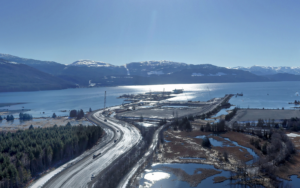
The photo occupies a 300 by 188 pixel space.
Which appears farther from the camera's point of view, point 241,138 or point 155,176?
point 241,138

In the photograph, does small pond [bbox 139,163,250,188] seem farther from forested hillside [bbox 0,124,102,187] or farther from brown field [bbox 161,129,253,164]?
forested hillside [bbox 0,124,102,187]

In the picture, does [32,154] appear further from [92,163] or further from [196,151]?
[196,151]

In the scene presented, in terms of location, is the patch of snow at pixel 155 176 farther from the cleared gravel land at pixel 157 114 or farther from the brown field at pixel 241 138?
the cleared gravel land at pixel 157 114

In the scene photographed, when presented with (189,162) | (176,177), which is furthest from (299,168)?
(176,177)

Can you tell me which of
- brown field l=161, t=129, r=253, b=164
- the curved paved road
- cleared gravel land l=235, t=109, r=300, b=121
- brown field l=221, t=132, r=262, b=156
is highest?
cleared gravel land l=235, t=109, r=300, b=121

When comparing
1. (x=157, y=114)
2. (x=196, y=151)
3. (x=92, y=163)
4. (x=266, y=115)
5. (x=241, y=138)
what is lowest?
(x=92, y=163)

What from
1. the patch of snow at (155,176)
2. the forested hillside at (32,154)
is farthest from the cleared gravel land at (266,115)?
the forested hillside at (32,154)

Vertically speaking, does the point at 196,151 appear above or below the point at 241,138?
below

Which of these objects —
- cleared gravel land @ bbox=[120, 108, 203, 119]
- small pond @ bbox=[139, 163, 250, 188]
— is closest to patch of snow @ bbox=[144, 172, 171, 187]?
small pond @ bbox=[139, 163, 250, 188]

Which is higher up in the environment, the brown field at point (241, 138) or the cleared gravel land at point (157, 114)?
the brown field at point (241, 138)

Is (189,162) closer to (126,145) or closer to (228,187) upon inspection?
(228,187)

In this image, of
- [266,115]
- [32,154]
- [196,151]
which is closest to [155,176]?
[196,151]
